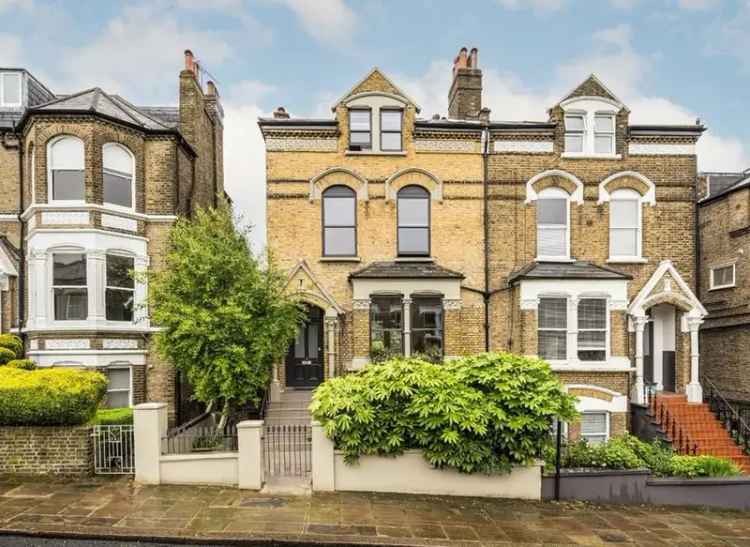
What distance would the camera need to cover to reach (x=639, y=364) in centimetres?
1495

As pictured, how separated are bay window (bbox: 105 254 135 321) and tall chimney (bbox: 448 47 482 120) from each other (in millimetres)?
12670

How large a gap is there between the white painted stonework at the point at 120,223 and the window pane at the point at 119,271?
92 centimetres

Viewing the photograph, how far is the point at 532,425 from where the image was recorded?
9.71m

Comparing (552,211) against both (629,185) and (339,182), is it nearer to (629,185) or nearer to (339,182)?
(629,185)

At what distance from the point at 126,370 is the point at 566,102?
1687cm

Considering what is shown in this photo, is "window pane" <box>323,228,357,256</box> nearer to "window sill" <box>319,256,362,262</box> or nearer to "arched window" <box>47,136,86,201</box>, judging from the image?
"window sill" <box>319,256,362,262</box>

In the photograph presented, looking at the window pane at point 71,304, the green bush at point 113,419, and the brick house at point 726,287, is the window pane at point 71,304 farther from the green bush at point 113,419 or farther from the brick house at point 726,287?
the brick house at point 726,287

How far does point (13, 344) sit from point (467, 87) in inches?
667

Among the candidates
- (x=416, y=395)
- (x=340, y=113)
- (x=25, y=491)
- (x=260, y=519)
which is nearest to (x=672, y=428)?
(x=416, y=395)

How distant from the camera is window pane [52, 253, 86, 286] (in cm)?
1388

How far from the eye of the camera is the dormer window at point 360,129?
1568cm

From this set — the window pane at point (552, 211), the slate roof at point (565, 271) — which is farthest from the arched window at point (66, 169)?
the window pane at point (552, 211)

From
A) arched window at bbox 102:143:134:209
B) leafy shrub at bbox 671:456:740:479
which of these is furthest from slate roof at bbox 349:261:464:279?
arched window at bbox 102:143:134:209

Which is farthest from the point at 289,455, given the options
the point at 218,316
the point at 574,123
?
the point at 574,123
